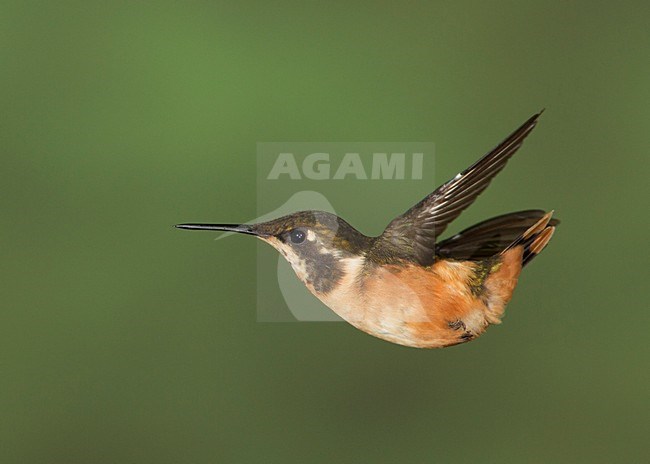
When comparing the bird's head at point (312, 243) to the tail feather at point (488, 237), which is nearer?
the bird's head at point (312, 243)

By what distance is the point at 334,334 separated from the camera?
106 centimetres

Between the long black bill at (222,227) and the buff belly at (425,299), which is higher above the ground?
the long black bill at (222,227)

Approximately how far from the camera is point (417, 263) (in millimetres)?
450

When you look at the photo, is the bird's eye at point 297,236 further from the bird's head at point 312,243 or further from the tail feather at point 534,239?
the tail feather at point 534,239

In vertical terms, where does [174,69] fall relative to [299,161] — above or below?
above

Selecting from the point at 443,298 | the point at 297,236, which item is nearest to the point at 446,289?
the point at 443,298

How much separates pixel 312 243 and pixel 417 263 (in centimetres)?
8

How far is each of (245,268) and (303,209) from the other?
1.98 ft

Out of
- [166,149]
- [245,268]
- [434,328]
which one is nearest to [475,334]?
[434,328]

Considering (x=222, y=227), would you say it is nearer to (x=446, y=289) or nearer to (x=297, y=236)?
(x=297, y=236)

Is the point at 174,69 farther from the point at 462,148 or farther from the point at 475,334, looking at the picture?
the point at 475,334

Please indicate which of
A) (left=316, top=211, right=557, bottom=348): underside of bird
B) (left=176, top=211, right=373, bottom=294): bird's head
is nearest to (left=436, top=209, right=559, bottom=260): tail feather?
(left=316, top=211, right=557, bottom=348): underside of bird

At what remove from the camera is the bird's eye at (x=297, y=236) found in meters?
0.39

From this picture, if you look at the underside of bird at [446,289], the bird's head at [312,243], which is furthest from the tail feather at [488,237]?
the bird's head at [312,243]
